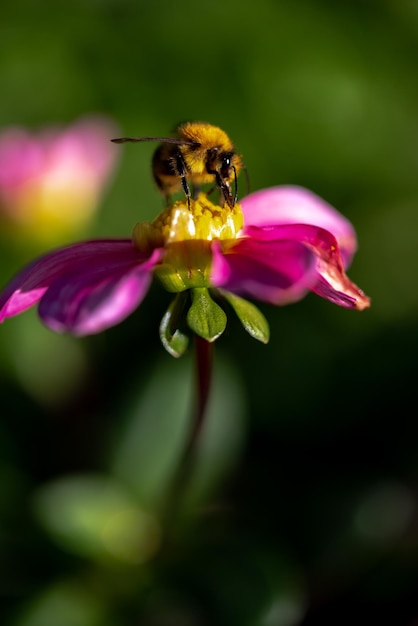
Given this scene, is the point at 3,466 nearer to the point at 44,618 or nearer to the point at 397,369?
the point at 44,618

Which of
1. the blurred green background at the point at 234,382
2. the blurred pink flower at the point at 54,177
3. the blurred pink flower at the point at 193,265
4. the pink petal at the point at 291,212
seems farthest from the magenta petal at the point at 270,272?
the blurred pink flower at the point at 54,177

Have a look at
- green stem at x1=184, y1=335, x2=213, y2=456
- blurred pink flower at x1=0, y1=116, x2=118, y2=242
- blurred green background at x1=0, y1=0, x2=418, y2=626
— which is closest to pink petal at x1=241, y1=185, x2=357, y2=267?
green stem at x1=184, y1=335, x2=213, y2=456

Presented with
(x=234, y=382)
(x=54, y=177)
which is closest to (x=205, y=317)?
(x=234, y=382)

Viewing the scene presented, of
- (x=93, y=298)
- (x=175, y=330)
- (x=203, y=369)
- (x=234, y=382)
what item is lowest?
(x=234, y=382)

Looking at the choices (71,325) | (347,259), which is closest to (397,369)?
(347,259)

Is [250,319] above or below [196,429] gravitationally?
above

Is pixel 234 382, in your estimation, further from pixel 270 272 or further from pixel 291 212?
pixel 270 272
